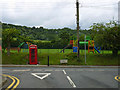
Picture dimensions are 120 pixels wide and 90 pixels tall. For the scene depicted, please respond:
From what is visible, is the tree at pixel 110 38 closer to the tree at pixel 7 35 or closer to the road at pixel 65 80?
the road at pixel 65 80

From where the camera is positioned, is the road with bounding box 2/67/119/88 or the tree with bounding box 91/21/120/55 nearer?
the road with bounding box 2/67/119/88

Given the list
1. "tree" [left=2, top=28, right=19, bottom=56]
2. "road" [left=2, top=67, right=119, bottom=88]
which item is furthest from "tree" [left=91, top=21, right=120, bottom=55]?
"tree" [left=2, top=28, right=19, bottom=56]

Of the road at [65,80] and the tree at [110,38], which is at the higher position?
the tree at [110,38]

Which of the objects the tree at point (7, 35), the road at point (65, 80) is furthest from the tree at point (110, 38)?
the tree at point (7, 35)

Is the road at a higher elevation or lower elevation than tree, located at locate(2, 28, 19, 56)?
lower

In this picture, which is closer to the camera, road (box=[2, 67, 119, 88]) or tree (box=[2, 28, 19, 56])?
road (box=[2, 67, 119, 88])

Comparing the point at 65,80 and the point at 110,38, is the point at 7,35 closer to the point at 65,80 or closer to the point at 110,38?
the point at 65,80

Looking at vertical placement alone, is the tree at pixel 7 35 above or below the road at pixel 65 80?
above

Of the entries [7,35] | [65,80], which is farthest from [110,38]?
[7,35]

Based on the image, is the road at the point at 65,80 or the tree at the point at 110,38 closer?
the road at the point at 65,80

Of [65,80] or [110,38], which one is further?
[110,38]

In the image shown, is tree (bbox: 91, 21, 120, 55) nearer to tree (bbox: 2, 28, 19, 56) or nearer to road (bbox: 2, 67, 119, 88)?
road (bbox: 2, 67, 119, 88)

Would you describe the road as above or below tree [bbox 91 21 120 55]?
below

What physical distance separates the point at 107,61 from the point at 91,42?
784 centimetres
